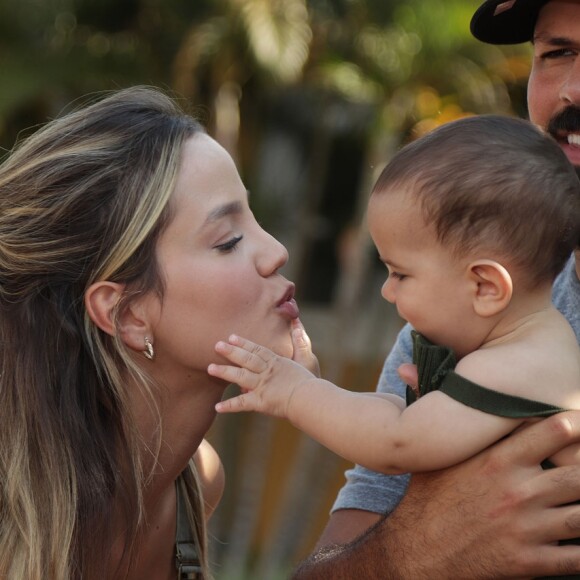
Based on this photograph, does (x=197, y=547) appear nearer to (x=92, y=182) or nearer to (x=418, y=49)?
A: (x=92, y=182)

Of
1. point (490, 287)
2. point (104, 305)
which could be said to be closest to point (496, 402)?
point (490, 287)

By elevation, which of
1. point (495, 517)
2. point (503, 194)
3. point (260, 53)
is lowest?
Answer: point (260, 53)

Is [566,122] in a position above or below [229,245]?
above

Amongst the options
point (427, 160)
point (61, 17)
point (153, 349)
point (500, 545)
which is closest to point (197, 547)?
point (153, 349)

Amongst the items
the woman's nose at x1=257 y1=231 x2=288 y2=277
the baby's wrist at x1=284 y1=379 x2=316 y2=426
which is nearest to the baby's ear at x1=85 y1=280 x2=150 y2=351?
the woman's nose at x1=257 y1=231 x2=288 y2=277

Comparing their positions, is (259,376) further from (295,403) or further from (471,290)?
(471,290)

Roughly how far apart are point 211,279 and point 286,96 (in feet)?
34.9

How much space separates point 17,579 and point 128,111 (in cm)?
169

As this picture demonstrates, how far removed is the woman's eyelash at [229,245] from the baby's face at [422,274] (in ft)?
2.26

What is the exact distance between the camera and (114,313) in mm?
3777

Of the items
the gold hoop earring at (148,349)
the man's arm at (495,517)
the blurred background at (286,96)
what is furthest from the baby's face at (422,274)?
the blurred background at (286,96)

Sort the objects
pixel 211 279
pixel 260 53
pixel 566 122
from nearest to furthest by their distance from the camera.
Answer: pixel 211 279, pixel 566 122, pixel 260 53

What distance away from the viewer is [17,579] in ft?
11.5

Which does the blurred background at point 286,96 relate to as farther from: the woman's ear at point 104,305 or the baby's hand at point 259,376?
the baby's hand at point 259,376
